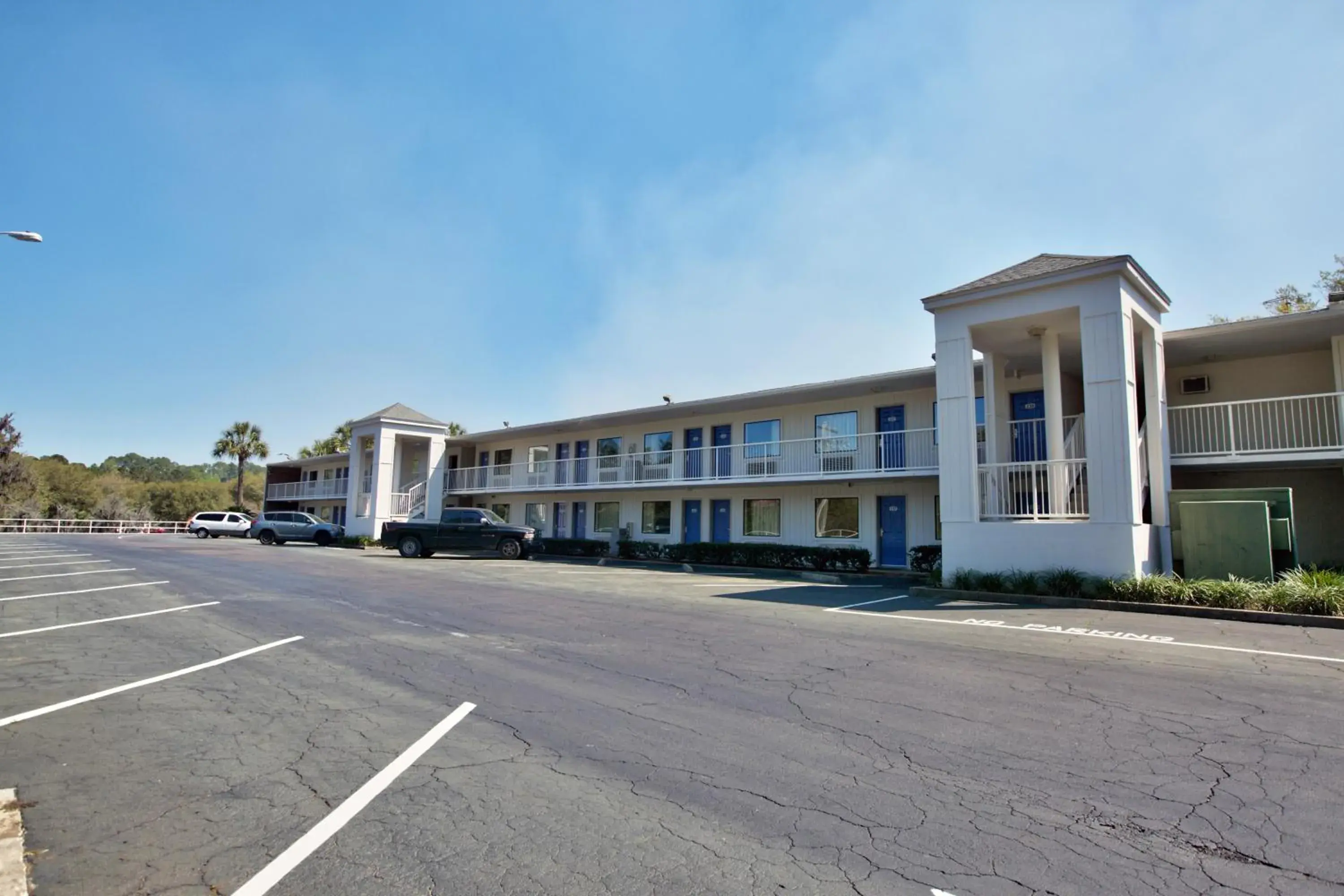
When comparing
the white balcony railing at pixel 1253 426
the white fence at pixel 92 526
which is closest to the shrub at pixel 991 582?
the white balcony railing at pixel 1253 426

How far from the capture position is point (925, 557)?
62.6 ft

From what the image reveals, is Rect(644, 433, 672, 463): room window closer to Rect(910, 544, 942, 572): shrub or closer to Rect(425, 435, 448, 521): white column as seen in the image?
Rect(910, 544, 942, 572): shrub

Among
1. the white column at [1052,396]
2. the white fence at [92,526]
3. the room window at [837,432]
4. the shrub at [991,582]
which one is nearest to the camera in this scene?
the shrub at [991,582]

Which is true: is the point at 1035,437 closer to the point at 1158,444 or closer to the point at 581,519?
the point at 1158,444

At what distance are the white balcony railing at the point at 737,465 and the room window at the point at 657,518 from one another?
1.24m

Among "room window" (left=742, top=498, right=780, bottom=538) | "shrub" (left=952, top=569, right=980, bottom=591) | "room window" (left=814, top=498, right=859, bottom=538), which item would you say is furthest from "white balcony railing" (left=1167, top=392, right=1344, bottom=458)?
"room window" (left=742, top=498, right=780, bottom=538)

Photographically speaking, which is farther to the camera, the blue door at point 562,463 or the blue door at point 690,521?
the blue door at point 562,463

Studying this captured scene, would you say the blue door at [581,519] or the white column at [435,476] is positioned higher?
the white column at [435,476]

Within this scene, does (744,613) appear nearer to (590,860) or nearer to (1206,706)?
(1206,706)

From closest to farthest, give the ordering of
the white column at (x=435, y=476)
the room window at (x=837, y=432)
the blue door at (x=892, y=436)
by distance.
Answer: the blue door at (x=892, y=436), the room window at (x=837, y=432), the white column at (x=435, y=476)

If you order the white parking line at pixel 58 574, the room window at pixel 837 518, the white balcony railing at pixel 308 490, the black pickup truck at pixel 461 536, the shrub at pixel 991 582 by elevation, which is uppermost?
the white balcony railing at pixel 308 490

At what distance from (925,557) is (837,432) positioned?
204 inches

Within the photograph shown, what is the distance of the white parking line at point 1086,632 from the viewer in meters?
7.85

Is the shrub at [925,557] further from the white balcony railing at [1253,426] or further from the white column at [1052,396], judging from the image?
the white balcony railing at [1253,426]
